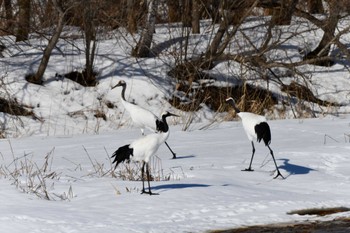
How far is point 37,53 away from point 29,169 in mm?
11267

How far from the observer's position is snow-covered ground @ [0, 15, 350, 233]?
7473mm

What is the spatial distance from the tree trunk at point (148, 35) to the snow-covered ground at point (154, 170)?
117 centimetres

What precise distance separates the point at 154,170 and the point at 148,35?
10.8 metres

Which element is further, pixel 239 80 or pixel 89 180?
pixel 239 80

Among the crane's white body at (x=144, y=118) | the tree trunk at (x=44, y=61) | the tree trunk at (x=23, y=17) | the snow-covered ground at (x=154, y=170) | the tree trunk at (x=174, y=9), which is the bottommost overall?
the snow-covered ground at (x=154, y=170)

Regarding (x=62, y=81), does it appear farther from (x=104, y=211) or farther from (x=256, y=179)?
(x=104, y=211)

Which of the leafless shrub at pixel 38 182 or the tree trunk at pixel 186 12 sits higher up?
the tree trunk at pixel 186 12

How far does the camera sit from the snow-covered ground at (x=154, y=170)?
7473mm

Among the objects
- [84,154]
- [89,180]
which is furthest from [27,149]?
[89,180]

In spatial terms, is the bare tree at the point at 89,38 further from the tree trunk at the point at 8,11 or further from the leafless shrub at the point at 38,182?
the leafless shrub at the point at 38,182

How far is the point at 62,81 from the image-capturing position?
19969 mm

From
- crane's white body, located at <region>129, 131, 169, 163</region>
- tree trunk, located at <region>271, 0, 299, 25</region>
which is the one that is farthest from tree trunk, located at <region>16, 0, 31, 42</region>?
crane's white body, located at <region>129, 131, 169, 163</region>

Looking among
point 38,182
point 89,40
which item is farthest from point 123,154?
point 89,40

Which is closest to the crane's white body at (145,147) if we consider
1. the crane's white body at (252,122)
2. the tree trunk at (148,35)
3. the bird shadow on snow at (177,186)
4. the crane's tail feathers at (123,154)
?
the crane's tail feathers at (123,154)
